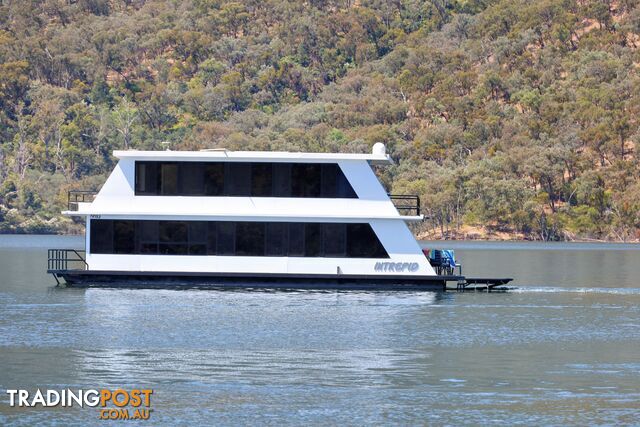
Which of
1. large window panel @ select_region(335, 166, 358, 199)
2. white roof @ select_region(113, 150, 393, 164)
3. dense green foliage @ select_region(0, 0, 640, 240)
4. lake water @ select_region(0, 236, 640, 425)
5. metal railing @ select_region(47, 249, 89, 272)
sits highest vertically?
dense green foliage @ select_region(0, 0, 640, 240)

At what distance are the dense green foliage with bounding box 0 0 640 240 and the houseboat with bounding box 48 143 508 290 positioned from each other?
76.4 meters

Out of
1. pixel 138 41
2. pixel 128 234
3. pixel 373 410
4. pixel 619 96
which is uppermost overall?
pixel 138 41


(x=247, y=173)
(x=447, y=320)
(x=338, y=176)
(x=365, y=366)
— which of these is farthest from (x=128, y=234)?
(x=365, y=366)

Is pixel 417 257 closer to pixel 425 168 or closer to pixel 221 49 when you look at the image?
pixel 425 168

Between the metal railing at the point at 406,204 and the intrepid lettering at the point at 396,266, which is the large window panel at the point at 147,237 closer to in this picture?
the intrepid lettering at the point at 396,266

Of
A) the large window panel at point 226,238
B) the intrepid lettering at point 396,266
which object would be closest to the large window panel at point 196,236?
the large window panel at point 226,238

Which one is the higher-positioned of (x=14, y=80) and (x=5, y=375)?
(x=14, y=80)

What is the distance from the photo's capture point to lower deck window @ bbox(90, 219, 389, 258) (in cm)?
4256

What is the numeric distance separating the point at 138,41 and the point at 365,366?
523 feet

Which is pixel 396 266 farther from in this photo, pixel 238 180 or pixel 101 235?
pixel 101 235

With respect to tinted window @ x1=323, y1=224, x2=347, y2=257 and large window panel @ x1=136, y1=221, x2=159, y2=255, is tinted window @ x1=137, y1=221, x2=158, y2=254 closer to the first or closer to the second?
large window panel @ x1=136, y1=221, x2=159, y2=255

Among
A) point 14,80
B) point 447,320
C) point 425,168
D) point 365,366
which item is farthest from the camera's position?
point 14,80

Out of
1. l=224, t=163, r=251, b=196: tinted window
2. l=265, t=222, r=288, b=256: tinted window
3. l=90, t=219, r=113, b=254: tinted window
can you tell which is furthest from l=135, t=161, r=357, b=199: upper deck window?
l=90, t=219, r=113, b=254: tinted window

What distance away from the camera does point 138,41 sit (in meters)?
182
